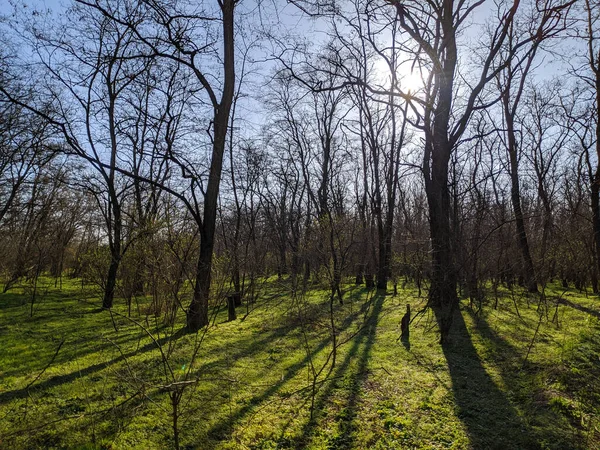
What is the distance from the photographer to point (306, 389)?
A: 462cm

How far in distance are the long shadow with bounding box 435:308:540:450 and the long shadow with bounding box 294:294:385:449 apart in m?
1.22

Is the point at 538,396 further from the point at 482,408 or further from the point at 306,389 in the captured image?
the point at 306,389

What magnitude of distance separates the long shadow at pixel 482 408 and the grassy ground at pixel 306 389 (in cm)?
2

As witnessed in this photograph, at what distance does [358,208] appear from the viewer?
2186 cm

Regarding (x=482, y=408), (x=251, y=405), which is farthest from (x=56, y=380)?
(x=482, y=408)

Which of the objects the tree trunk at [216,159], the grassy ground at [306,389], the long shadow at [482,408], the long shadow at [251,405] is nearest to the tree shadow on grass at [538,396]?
the grassy ground at [306,389]

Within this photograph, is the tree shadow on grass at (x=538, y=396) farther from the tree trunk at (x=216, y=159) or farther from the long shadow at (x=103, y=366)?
the tree trunk at (x=216, y=159)

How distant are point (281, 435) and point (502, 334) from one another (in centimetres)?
573

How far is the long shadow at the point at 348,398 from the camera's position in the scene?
350cm

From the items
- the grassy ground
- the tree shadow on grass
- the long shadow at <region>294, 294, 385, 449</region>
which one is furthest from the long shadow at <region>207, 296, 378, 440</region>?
the tree shadow on grass

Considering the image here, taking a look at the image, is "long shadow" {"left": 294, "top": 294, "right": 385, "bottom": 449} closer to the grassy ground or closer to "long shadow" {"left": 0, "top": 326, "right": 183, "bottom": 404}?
the grassy ground

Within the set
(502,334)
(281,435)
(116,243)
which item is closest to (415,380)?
(281,435)

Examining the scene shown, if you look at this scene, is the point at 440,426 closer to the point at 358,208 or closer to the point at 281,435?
the point at 281,435

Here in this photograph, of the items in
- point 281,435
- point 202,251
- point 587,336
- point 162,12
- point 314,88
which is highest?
point 162,12
